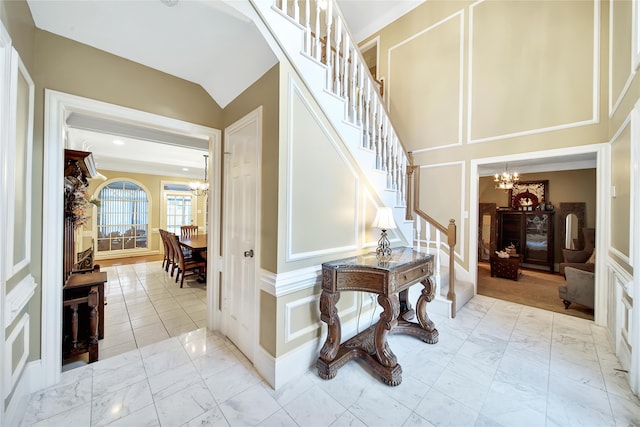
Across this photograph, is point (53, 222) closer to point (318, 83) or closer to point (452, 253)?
point (318, 83)

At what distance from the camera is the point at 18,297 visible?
145 centimetres

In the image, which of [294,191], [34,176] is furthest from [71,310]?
[294,191]

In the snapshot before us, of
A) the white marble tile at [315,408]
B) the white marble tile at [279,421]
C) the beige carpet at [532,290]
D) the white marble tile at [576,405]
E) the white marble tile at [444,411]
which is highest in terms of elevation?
the beige carpet at [532,290]

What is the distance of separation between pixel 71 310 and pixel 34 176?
1.22 m

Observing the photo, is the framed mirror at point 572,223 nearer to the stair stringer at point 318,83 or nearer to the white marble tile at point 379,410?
the stair stringer at point 318,83

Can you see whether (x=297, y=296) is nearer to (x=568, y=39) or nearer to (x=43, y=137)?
(x=43, y=137)

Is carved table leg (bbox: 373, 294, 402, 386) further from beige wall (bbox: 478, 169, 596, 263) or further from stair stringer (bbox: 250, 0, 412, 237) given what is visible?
beige wall (bbox: 478, 169, 596, 263)

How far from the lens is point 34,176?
1.73 meters

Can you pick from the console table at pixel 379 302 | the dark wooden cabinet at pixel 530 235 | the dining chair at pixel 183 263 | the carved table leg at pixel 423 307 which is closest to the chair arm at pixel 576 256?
the dark wooden cabinet at pixel 530 235

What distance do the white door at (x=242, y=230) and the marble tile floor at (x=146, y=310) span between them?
2.92 feet

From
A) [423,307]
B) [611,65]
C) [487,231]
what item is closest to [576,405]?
[423,307]

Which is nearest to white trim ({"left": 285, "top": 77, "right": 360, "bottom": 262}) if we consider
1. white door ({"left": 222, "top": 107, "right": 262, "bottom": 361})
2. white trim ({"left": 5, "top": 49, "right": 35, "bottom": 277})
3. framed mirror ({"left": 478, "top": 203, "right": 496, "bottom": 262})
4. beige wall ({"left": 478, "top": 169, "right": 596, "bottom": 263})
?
white door ({"left": 222, "top": 107, "right": 262, "bottom": 361})

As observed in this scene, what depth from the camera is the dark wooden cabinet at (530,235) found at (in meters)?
5.75

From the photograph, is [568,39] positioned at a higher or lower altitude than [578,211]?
higher
